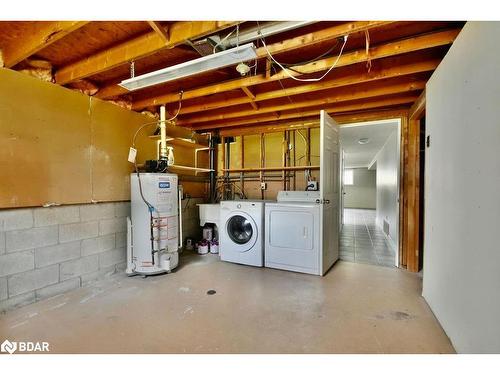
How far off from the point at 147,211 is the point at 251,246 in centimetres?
145

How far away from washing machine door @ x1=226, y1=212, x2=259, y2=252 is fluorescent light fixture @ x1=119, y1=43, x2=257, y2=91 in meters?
1.98

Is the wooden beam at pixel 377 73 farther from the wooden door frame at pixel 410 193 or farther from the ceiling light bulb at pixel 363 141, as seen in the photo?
the ceiling light bulb at pixel 363 141

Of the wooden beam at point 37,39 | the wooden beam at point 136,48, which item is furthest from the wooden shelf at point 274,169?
the wooden beam at point 37,39

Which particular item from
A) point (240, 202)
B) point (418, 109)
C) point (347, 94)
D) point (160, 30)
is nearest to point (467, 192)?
point (418, 109)

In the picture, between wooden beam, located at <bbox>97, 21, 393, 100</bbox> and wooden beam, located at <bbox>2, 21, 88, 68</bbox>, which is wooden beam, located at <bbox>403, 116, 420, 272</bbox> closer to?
wooden beam, located at <bbox>97, 21, 393, 100</bbox>

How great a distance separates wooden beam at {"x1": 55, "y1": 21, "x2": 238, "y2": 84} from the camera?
1.62 m

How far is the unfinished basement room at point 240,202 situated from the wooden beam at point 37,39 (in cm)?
2

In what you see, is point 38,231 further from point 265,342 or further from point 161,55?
point 265,342

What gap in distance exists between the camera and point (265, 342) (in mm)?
1672

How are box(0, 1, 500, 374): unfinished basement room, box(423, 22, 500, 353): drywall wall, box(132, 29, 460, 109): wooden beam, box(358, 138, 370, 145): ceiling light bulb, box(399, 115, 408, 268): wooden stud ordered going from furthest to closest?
box(358, 138, 370, 145): ceiling light bulb < box(399, 115, 408, 268): wooden stud < box(132, 29, 460, 109): wooden beam < box(0, 1, 500, 374): unfinished basement room < box(423, 22, 500, 353): drywall wall

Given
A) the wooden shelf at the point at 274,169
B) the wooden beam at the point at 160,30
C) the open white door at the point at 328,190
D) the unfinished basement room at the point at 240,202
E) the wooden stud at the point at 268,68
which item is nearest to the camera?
the unfinished basement room at the point at 240,202

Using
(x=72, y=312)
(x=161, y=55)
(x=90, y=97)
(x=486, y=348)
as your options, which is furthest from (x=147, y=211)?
(x=486, y=348)

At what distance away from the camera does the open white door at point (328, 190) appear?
285cm

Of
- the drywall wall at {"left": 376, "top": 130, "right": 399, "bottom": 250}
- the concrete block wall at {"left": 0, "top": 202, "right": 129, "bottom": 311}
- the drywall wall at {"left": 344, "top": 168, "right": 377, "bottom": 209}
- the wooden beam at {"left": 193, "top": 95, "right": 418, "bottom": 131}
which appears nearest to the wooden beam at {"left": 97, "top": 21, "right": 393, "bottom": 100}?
the wooden beam at {"left": 193, "top": 95, "right": 418, "bottom": 131}
